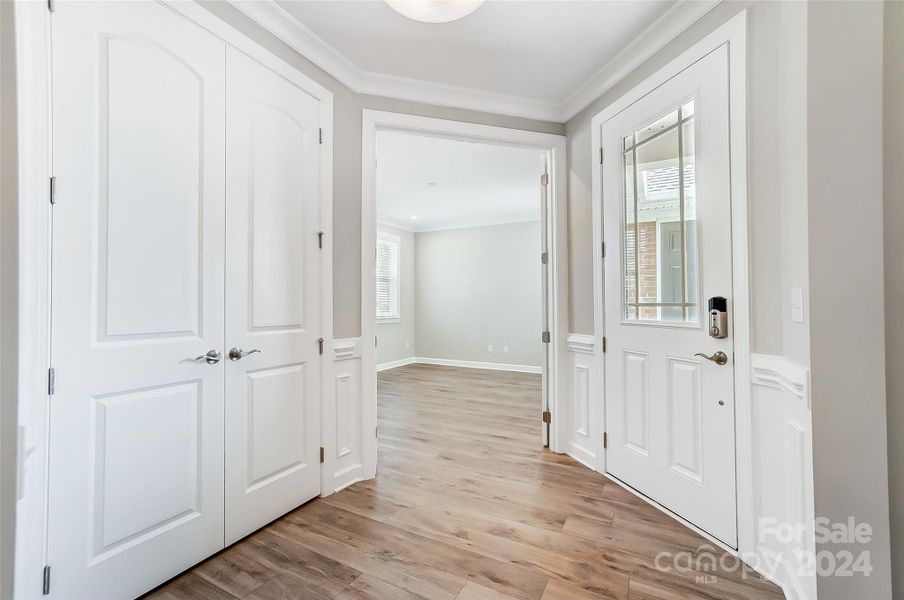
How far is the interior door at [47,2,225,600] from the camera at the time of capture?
48.9 inches

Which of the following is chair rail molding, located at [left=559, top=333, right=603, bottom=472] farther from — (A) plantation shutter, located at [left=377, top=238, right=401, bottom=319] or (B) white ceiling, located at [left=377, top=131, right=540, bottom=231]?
(A) plantation shutter, located at [left=377, top=238, right=401, bottom=319]

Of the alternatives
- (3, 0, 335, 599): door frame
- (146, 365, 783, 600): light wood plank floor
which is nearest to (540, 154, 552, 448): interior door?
(146, 365, 783, 600): light wood plank floor

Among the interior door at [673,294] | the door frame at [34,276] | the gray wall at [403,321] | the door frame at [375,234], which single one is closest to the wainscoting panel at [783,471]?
the interior door at [673,294]

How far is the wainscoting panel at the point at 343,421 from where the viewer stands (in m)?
2.22

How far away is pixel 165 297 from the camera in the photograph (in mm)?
1491

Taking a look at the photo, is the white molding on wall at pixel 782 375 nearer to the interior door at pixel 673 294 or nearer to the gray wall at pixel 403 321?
the interior door at pixel 673 294

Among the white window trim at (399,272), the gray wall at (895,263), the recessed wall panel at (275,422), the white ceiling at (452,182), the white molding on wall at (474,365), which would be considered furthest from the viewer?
the white window trim at (399,272)

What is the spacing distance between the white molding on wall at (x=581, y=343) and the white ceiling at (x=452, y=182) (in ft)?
5.44

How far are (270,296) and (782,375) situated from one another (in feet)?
7.52

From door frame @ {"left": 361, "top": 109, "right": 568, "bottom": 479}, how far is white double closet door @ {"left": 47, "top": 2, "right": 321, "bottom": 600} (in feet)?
1.51

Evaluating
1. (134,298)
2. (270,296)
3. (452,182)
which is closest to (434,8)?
(270,296)

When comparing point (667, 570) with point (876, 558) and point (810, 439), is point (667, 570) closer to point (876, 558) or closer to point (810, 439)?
point (876, 558)

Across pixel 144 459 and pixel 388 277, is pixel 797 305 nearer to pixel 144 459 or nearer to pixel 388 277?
pixel 144 459

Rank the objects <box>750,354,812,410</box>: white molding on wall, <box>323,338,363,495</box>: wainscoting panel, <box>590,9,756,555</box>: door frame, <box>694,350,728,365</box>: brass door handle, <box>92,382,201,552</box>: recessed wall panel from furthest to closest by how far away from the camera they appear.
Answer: <box>323,338,363,495</box>: wainscoting panel → <box>694,350,728,365</box>: brass door handle → <box>590,9,756,555</box>: door frame → <box>92,382,201,552</box>: recessed wall panel → <box>750,354,812,410</box>: white molding on wall
